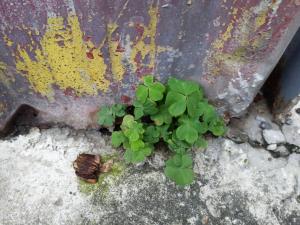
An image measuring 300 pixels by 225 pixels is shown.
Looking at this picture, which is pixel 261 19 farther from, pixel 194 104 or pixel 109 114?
pixel 109 114

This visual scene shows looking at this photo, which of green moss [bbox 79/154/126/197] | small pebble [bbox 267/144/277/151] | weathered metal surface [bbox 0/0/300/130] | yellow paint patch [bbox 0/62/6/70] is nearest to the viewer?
weathered metal surface [bbox 0/0/300/130]

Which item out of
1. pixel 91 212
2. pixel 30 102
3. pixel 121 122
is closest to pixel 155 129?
pixel 121 122

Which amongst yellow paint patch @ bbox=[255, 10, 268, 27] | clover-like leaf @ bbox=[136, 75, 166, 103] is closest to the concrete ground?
clover-like leaf @ bbox=[136, 75, 166, 103]

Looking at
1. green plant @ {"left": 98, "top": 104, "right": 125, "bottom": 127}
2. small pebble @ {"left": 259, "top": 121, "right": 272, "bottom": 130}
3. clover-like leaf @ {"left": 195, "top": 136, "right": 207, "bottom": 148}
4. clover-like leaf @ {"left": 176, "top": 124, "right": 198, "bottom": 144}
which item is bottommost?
small pebble @ {"left": 259, "top": 121, "right": 272, "bottom": 130}

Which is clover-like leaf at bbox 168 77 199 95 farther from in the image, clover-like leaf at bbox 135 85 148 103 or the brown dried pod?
the brown dried pod

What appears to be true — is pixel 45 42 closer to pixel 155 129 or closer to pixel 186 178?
pixel 155 129

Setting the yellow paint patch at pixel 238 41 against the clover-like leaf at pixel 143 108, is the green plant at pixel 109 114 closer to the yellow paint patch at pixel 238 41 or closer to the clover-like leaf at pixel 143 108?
the clover-like leaf at pixel 143 108

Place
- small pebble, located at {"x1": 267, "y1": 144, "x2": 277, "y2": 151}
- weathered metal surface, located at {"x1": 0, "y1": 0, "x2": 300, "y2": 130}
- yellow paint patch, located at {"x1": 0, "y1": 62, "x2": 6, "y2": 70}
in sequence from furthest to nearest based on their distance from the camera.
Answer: small pebble, located at {"x1": 267, "y1": 144, "x2": 277, "y2": 151}, yellow paint patch, located at {"x1": 0, "y1": 62, "x2": 6, "y2": 70}, weathered metal surface, located at {"x1": 0, "y1": 0, "x2": 300, "y2": 130}
